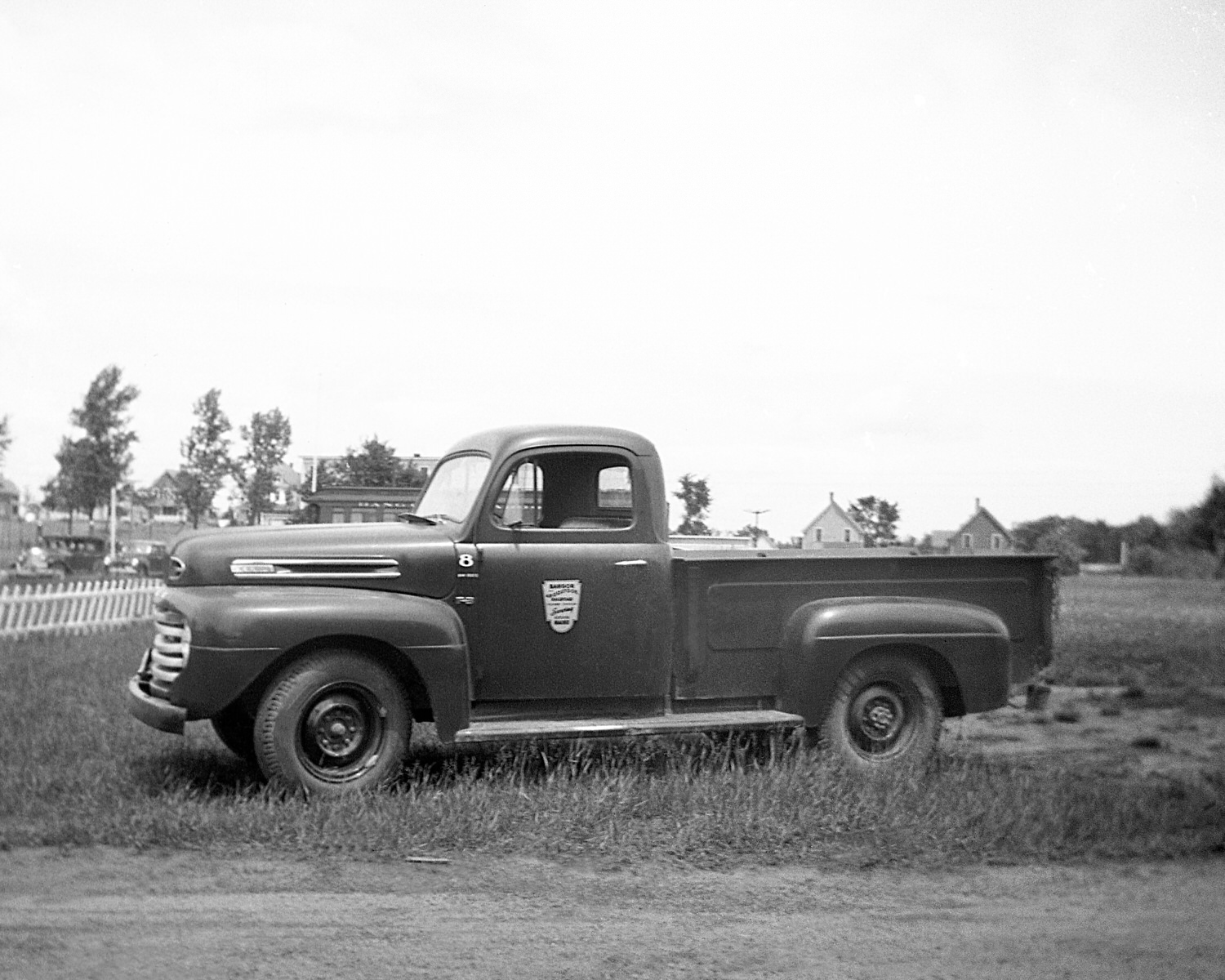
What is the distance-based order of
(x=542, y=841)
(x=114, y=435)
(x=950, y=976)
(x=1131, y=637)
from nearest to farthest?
(x=950, y=976), (x=542, y=841), (x=1131, y=637), (x=114, y=435)

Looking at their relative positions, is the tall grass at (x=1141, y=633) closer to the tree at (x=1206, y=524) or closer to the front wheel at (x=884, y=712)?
the tree at (x=1206, y=524)

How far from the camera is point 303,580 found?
6.62m

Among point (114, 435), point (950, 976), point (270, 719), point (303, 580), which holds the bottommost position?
point (950, 976)

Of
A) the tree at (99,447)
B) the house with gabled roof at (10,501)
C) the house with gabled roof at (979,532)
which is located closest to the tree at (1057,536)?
the house with gabled roof at (979,532)

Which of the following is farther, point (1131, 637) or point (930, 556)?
point (1131, 637)

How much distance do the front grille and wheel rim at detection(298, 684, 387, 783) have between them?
68 centimetres

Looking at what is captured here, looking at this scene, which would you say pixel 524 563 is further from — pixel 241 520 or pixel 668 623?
pixel 241 520

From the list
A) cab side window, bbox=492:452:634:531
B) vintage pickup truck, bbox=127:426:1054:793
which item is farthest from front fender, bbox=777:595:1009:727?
cab side window, bbox=492:452:634:531

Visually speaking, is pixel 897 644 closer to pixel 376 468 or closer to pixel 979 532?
pixel 979 532

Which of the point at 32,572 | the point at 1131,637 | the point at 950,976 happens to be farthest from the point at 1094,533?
the point at 32,572

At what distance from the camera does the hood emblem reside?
688 centimetres

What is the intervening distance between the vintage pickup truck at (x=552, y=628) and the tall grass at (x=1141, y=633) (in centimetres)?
240

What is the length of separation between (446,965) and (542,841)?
1578 millimetres

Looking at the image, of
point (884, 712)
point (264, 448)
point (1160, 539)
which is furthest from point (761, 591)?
point (264, 448)
